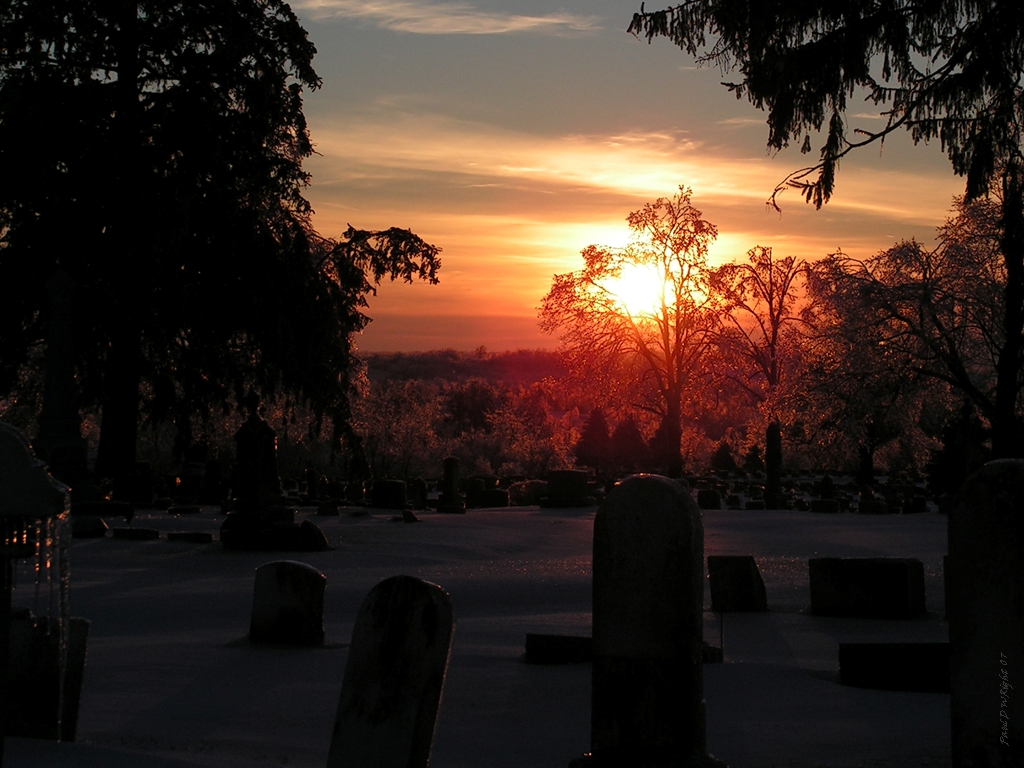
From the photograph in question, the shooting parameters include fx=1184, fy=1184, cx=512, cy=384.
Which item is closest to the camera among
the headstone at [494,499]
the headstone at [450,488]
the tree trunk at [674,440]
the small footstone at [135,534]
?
the small footstone at [135,534]

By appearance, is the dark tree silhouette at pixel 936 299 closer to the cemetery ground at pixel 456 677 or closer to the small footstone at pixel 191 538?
→ the cemetery ground at pixel 456 677

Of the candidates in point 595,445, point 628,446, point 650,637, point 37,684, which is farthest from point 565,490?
point 628,446

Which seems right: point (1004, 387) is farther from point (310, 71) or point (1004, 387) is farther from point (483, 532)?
point (310, 71)

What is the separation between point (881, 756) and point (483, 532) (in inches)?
591

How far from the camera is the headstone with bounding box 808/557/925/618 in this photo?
11.0 metres

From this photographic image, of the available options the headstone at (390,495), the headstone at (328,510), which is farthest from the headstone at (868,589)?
the headstone at (390,495)

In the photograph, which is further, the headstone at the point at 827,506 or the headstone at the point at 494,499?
the headstone at the point at 494,499

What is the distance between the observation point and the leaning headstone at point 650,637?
4.34m

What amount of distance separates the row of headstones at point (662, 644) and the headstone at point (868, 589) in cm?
673

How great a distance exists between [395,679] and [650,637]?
1.00 m

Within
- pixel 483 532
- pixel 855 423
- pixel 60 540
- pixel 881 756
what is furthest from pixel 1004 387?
pixel 60 540

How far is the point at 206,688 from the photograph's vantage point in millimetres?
7074

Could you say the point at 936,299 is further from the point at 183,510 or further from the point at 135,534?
the point at 135,534

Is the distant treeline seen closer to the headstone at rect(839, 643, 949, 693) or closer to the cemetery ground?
the cemetery ground
